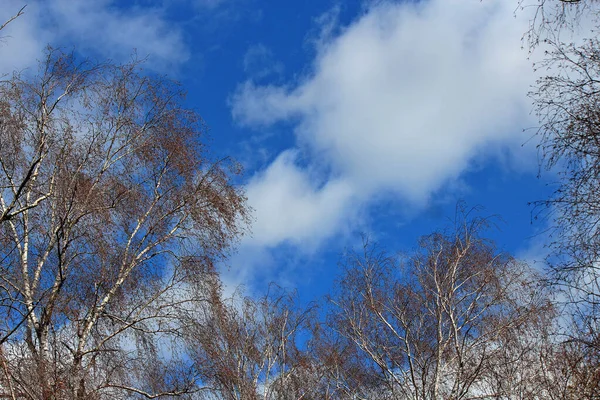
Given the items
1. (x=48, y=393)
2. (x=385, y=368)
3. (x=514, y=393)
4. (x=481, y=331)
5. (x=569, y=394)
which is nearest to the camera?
(x=48, y=393)

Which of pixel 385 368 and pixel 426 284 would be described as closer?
pixel 385 368

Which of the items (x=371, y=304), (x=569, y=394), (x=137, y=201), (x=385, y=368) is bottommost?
(x=569, y=394)

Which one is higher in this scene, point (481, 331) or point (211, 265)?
point (211, 265)

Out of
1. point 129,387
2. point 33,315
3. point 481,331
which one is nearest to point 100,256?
point 33,315

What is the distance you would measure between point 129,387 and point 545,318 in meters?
8.46

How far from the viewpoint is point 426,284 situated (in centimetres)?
1433

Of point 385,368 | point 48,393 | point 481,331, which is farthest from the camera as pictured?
point 481,331

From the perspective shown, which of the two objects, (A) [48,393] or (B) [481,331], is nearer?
(A) [48,393]

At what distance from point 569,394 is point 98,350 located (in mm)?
7766

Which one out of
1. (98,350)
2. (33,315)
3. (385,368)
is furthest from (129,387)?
(385,368)

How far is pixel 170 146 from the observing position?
12.1 m

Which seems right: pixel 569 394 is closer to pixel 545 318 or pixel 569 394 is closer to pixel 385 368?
pixel 545 318

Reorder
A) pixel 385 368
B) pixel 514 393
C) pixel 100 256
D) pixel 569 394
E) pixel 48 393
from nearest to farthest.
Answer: pixel 48 393 → pixel 100 256 → pixel 569 394 → pixel 514 393 → pixel 385 368

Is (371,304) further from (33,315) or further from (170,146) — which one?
(33,315)
